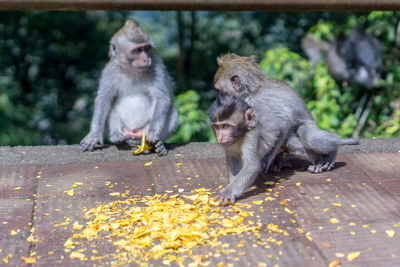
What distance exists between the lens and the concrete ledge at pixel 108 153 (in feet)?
14.8

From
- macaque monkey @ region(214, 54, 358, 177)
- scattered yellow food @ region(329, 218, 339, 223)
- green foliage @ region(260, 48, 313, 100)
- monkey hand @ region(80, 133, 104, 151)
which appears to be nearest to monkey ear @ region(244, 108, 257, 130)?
macaque monkey @ region(214, 54, 358, 177)

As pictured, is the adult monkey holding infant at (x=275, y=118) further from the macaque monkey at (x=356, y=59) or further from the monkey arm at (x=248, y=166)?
the macaque monkey at (x=356, y=59)

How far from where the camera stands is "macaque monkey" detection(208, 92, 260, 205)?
11.7 feet

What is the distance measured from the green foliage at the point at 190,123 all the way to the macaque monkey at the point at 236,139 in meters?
2.68

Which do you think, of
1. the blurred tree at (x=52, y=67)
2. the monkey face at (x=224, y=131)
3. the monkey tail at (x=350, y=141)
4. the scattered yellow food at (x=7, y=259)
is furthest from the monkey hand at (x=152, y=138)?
the blurred tree at (x=52, y=67)

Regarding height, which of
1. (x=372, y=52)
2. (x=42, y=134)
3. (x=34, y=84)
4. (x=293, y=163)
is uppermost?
(x=372, y=52)

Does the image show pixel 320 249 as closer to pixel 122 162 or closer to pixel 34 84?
pixel 122 162

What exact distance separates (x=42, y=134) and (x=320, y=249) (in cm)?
620

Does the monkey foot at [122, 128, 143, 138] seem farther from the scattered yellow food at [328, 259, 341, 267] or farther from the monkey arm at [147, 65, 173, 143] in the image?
the scattered yellow food at [328, 259, 341, 267]

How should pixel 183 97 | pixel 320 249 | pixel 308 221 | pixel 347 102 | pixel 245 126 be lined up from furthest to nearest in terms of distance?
pixel 347 102 < pixel 183 97 < pixel 245 126 < pixel 308 221 < pixel 320 249

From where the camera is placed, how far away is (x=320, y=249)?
2924mm

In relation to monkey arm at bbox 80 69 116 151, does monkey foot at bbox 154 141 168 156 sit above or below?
below

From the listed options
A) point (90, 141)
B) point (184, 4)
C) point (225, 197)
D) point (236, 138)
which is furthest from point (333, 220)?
point (90, 141)

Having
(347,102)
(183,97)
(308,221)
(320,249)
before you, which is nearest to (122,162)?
(308,221)
